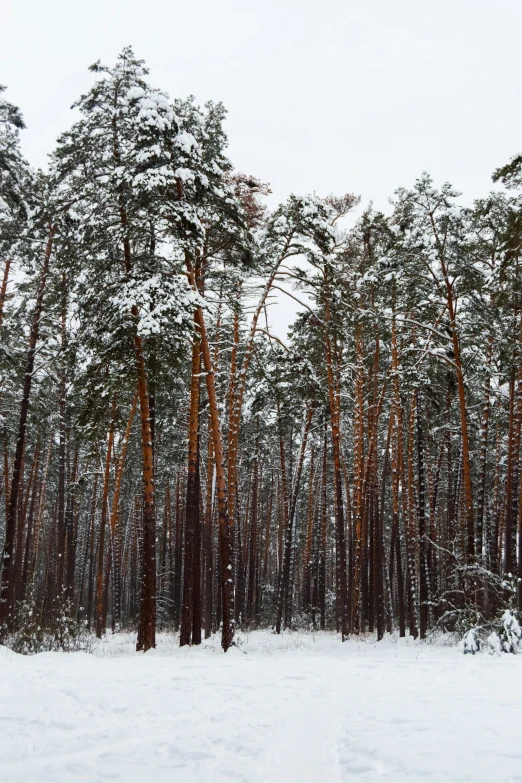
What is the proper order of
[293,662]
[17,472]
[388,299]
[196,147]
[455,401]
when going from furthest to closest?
[455,401]
[388,299]
[17,472]
[196,147]
[293,662]

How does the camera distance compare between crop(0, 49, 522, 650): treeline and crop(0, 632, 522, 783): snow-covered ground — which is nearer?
crop(0, 632, 522, 783): snow-covered ground

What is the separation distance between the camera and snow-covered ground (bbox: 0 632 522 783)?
4082 millimetres

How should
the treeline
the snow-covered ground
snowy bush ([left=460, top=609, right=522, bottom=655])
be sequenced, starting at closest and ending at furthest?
the snow-covered ground, snowy bush ([left=460, top=609, right=522, bottom=655]), the treeline

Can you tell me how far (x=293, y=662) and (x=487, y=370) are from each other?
10.8m

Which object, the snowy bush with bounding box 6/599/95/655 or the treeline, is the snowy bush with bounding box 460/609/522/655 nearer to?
the treeline

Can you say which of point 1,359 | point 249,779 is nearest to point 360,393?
point 1,359

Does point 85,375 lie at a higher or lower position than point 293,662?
higher

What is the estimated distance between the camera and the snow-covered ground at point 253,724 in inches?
161

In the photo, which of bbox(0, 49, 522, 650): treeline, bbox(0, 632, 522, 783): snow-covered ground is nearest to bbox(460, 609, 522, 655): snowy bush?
bbox(0, 49, 522, 650): treeline

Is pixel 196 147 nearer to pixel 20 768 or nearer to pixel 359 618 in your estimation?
pixel 20 768

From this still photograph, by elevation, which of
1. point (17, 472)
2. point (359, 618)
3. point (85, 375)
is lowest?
point (359, 618)

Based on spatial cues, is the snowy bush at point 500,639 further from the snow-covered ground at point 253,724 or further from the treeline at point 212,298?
the snow-covered ground at point 253,724

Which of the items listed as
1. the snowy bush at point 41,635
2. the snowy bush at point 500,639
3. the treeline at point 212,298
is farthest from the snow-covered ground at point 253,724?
the treeline at point 212,298

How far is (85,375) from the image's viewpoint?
1242 centimetres
